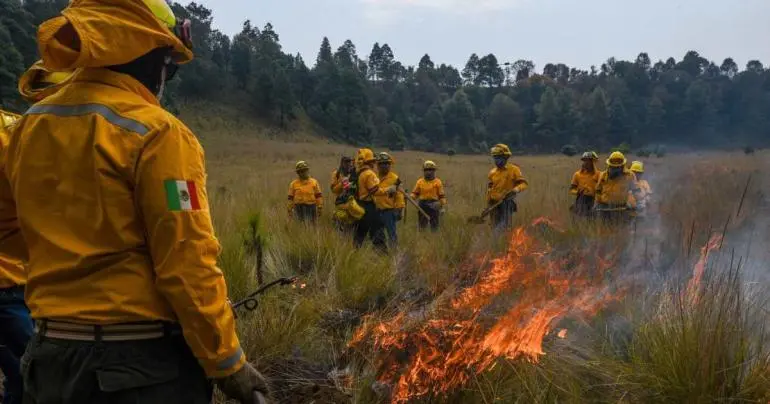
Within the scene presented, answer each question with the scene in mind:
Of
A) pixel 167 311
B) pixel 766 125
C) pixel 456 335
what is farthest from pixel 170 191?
pixel 766 125

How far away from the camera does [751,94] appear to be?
26.7 meters

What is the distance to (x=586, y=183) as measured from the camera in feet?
32.7

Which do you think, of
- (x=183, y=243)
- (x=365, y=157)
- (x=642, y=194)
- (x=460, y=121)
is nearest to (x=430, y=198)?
(x=365, y=157)

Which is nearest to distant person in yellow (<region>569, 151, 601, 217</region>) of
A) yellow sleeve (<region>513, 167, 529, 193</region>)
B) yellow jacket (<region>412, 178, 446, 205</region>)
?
yellow sleeve (<region>513, 167, 529, 193</region>)

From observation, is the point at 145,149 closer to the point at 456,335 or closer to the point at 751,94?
the point at 456,335

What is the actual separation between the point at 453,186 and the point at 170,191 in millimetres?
16334

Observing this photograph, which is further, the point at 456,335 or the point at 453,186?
the point at 453,186

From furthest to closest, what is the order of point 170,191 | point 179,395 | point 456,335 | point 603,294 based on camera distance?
point 603,294 → point 456,335 → point 179,395 → point 170,191

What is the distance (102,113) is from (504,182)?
27.5 ft

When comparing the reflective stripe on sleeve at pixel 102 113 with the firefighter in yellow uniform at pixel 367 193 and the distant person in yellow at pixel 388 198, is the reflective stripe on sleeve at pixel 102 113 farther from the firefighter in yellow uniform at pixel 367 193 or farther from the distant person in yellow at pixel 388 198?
the firefighter in yellow uniform at pixel 367 193

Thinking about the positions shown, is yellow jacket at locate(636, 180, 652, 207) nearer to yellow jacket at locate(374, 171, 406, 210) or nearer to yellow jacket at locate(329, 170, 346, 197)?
yellow jacket at locate(374, 171, 406, 210)

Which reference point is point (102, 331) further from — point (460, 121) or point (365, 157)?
point (460, 121)

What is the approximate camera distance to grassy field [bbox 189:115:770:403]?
2811 millimetres

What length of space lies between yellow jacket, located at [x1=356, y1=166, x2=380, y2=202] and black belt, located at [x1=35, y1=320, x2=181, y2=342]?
22.3 ft
